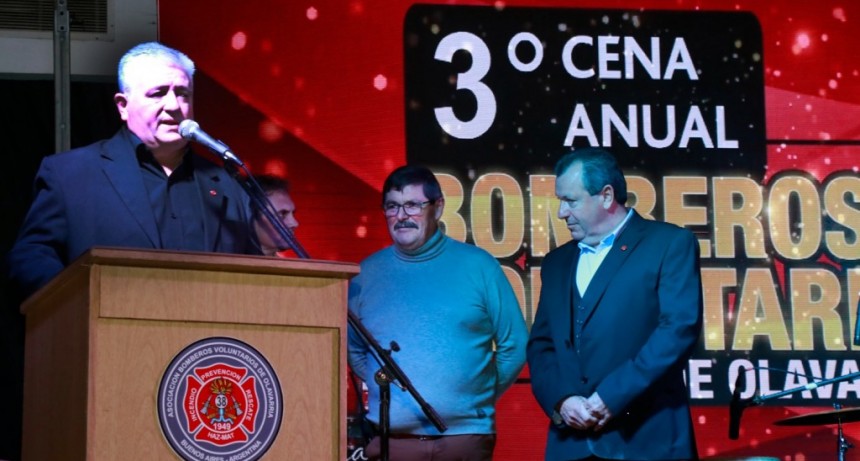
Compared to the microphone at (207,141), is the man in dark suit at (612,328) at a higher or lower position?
lower

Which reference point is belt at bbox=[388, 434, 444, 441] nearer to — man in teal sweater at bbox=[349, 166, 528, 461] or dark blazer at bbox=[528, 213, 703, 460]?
man in teal sweater at bbox=[349, 166, 528, 461]

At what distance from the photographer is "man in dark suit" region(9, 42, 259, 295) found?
352 centimetres

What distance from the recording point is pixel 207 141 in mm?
3199

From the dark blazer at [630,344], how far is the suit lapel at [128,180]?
1.31 metres

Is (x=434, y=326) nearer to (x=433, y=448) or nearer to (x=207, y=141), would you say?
(x=433, y=448)

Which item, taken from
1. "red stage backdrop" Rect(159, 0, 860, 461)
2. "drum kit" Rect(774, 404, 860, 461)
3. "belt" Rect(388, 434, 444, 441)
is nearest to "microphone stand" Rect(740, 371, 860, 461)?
"drum kit" Rect(774, 404, 860, 461)

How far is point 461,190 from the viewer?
569 centimetres

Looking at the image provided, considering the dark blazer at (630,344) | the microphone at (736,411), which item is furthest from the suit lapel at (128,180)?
the microphone at (736,411)

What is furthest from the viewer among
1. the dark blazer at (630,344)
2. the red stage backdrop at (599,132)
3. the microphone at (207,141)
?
the red stage backdrop at (599,132)

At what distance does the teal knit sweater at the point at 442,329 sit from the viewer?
4570mm

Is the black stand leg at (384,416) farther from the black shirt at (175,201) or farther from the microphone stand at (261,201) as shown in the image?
the microphone stand at (261,201)

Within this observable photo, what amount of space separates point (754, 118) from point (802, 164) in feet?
0.98

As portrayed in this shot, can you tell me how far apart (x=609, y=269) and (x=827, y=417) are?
1590mm

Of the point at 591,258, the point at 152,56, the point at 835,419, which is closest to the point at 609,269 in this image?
the point at 591,258
